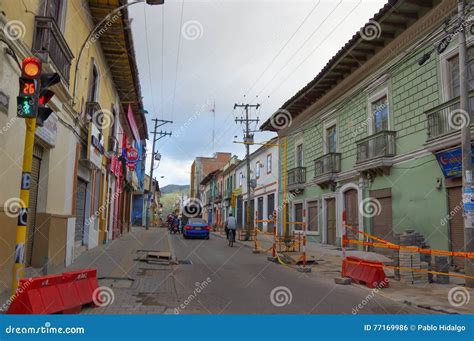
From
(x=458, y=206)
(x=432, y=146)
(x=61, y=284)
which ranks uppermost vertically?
(x=432, y=146)

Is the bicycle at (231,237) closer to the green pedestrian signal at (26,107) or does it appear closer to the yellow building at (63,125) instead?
the yellow building at (63,125)

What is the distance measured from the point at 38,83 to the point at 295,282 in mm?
6817

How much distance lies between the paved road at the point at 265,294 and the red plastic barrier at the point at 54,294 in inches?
58.5

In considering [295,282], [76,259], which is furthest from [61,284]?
[76,259]

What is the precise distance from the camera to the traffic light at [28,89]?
5.56 meters

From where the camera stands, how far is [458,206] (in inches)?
448

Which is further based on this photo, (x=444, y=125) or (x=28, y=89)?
(x=444, y=125)

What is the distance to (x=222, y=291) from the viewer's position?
8.17 m

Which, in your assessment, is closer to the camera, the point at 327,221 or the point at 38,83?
the point at 38,83

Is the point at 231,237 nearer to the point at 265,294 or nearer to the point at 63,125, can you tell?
the point at 63,125

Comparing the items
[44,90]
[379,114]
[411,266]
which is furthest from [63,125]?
[379,114]

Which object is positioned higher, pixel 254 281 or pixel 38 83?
pixel 38 83

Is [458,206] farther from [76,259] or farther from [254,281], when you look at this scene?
[76,259]

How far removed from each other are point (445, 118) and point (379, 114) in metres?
4.38
